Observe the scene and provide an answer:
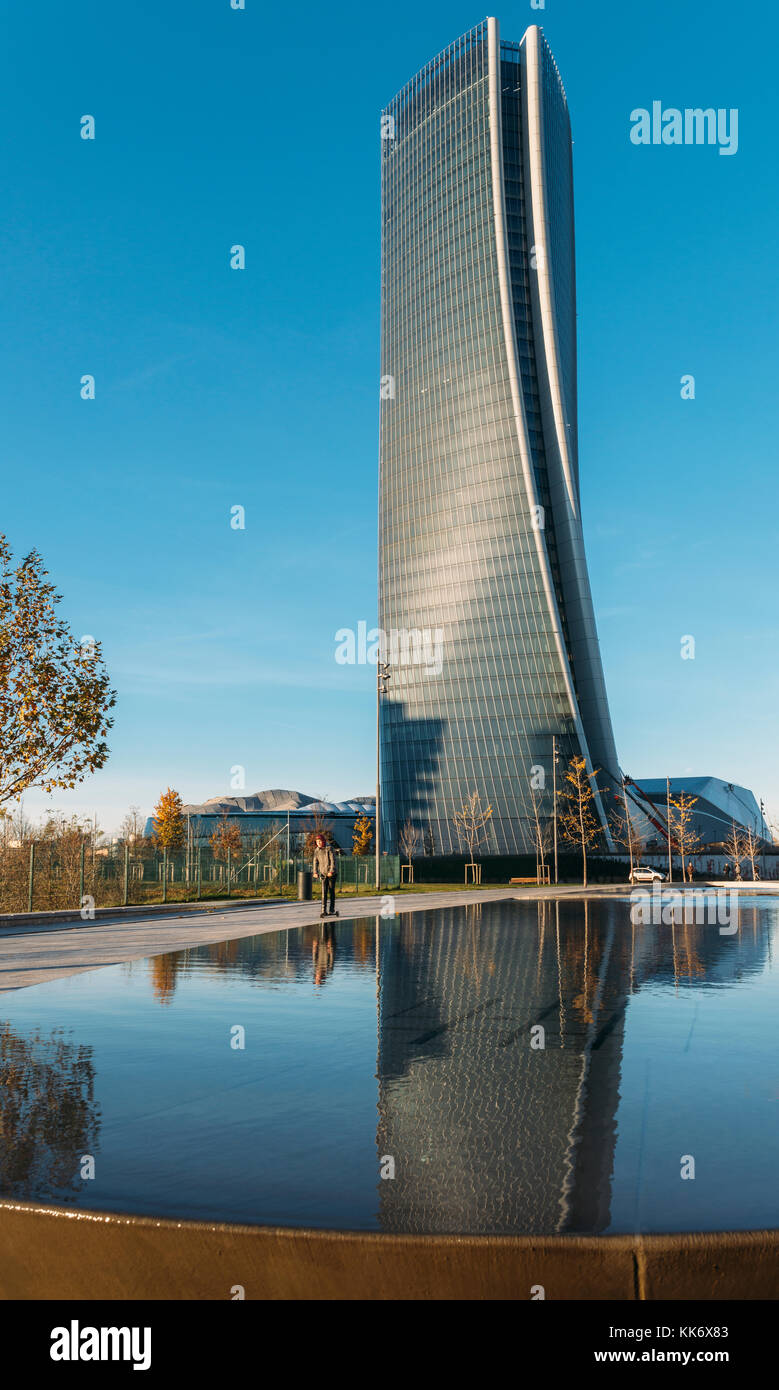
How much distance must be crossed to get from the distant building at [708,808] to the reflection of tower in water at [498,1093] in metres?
79.4

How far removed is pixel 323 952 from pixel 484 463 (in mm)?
87565

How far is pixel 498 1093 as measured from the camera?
6.68 meters

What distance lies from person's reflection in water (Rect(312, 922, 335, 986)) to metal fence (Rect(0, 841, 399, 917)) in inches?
351

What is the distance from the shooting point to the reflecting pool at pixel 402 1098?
14.9ft

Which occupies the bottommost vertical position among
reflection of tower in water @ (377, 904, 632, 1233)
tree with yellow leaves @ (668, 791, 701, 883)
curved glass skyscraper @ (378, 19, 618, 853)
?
tree with yellow leaves @ (668, 791, 701, 883)

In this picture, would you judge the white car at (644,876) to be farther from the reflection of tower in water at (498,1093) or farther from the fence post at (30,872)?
the reflection of tower in water at (498,1093)

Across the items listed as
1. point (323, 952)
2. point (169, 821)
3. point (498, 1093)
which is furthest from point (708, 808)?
point (498, 1093)

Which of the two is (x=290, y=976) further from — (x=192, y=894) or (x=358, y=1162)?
(x=192, y=894)

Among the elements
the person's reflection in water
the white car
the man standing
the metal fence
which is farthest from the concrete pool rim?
the white car

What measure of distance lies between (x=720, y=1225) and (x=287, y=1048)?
15.5 feet

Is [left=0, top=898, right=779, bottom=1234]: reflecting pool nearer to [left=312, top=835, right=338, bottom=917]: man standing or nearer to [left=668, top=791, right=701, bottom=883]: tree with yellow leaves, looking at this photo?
[left=312, top=835, right=338, bottom=917]: man standing

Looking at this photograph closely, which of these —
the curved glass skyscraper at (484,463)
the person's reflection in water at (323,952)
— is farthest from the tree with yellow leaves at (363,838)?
the person's reflection in water at (323,952)

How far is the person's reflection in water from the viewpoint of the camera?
13.5 meters

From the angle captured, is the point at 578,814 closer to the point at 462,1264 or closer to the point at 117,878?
the point at 117,878
